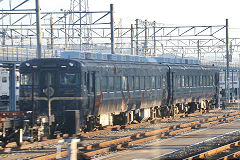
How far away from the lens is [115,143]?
18.4 meters

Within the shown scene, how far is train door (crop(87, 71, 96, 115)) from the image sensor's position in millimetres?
19936

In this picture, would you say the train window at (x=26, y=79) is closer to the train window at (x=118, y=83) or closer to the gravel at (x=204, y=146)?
the train window at (x=118, y=83)

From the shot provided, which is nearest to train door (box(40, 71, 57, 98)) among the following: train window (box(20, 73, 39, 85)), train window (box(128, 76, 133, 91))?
train window (box(20, 73, 39, 85))

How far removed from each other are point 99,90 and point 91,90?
0.65 metres

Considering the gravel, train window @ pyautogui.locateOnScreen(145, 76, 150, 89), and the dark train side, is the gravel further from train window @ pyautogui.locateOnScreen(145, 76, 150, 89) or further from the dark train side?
train window @ pyautogui.locateOnScreen(145, 76, 150, 89)

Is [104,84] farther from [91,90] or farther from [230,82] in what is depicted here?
[230,82]

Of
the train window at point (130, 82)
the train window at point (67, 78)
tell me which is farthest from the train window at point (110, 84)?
the train window at point (67, 78)

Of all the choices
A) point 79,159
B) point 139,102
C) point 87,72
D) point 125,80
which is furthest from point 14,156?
point 139,102

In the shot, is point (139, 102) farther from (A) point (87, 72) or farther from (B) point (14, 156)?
(B) point (14, 156)

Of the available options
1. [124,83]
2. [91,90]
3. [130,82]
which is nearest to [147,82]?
[130,82]

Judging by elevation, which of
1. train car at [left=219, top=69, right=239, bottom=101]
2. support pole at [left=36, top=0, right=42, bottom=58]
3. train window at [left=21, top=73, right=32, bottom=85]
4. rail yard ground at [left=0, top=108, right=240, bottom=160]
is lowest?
rail yard ground at [left=0, top=108, right=240, bottom=160]

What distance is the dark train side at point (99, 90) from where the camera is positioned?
1938 centimetres

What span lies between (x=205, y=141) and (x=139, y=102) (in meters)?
6.25

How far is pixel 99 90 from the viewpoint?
20.8 metres
